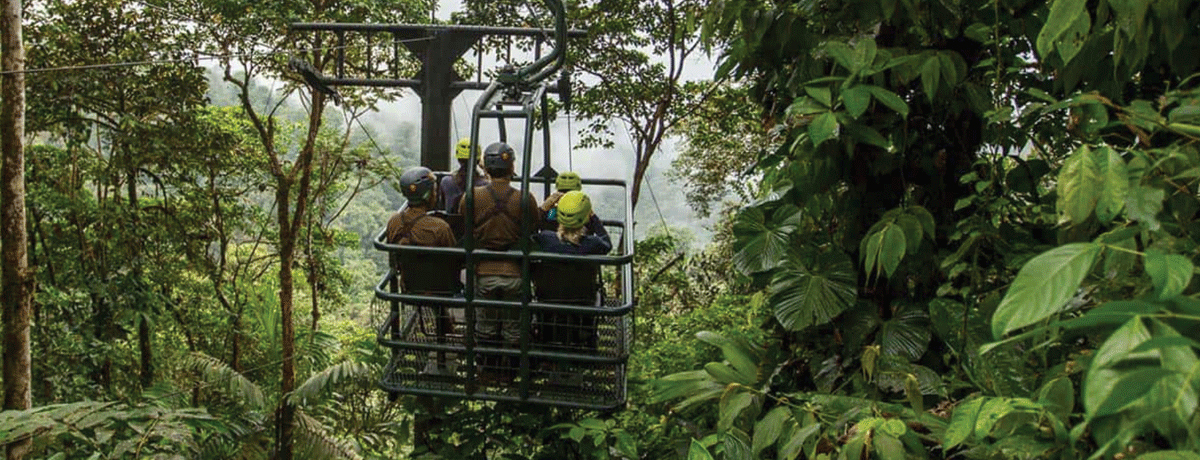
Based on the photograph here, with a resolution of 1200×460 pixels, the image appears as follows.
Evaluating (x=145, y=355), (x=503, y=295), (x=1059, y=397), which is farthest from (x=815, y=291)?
(x=145, y=355)

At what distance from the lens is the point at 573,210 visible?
356 cm

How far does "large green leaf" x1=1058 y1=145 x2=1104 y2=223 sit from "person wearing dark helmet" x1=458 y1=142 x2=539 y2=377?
2.67m

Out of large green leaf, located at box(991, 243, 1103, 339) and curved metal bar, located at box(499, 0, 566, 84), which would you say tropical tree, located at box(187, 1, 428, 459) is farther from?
large green leaf, located at box(991, 243, 1103, 339)

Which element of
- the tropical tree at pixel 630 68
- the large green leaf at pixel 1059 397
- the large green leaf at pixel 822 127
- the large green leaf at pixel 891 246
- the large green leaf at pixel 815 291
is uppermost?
the tropical tree at pixel 630 68

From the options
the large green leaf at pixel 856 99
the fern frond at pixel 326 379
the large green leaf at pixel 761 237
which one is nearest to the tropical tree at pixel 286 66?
the fern frond at pixel 326 379

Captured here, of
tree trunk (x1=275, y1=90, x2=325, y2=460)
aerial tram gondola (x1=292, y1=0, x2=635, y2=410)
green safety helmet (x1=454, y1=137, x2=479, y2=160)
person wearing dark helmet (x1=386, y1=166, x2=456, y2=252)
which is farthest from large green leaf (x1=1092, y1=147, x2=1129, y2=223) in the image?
tree trunk (x1=275, y1=90, x2=325, y2=460)

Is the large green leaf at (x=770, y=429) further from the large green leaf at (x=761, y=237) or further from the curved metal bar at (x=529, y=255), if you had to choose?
the curved metal bar at (x=529, y=255)

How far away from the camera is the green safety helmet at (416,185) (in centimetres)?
375

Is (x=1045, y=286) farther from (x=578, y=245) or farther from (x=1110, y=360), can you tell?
(x=578, y=245)

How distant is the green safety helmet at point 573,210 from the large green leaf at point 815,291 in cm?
145

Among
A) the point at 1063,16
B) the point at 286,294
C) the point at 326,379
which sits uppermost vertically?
the point at 1063,16

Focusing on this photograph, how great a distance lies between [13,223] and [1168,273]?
22.4ft

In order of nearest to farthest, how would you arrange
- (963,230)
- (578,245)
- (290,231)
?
(963,230) → (578,245) → (290,231)

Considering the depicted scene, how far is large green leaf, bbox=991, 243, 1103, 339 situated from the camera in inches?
35.2
